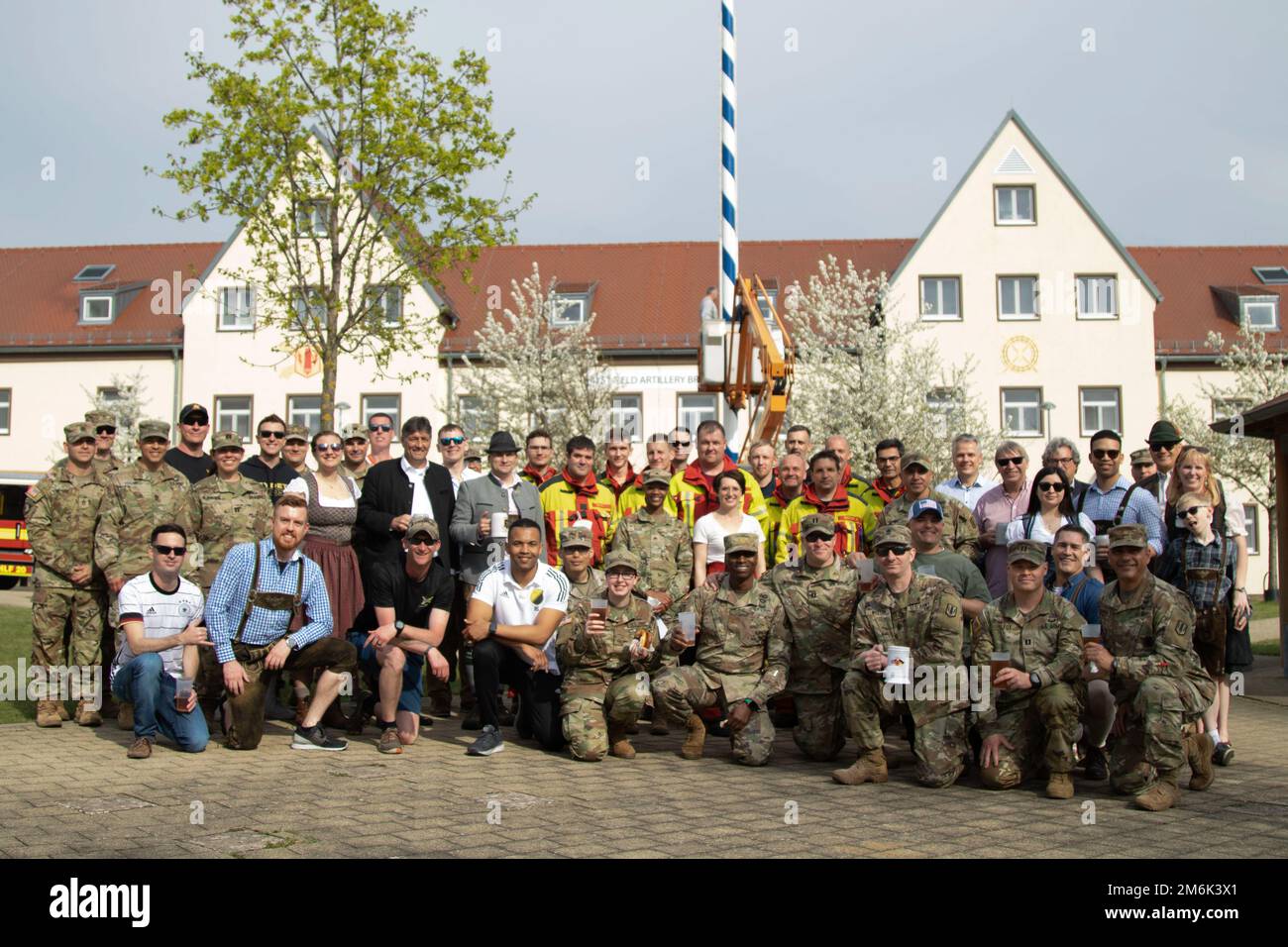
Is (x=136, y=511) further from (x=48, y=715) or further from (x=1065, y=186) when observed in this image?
(x=1065, y=186)

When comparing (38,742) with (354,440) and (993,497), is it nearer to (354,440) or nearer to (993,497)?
(354,440)

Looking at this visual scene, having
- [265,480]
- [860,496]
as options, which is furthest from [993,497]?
[265,480]

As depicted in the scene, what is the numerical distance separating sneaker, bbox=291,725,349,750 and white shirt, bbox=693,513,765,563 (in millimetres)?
2861

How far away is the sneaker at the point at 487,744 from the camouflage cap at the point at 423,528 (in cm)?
140

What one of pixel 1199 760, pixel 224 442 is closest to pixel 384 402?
pixel 224 442

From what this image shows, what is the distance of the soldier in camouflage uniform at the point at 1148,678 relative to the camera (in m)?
6.88

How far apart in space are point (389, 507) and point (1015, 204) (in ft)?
114

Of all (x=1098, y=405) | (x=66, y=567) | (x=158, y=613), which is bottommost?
(x=158, y=613)

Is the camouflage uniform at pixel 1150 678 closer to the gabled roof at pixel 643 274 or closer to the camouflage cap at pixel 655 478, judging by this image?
the camouflage cap at pixel 655 478

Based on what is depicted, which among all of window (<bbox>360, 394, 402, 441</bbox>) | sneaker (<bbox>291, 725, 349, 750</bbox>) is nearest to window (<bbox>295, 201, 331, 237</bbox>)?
sneaker (<bbox>291, 725, 349, 750</bbox>)

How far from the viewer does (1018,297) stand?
39.7 meters

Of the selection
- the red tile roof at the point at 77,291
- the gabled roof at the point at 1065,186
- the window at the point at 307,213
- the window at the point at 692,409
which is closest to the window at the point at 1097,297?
the gabled roof at the point at 1065,186

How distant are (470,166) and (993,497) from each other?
12.2 m
